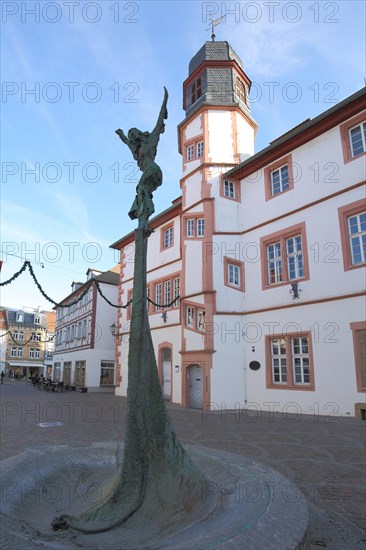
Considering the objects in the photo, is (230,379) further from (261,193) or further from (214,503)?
(214,503)

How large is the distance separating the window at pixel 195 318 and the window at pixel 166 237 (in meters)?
5.60

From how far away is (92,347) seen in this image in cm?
3086

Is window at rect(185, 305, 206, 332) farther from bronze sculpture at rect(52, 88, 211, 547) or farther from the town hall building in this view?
bronze sculpture at rect(52, 88, 211, 547)

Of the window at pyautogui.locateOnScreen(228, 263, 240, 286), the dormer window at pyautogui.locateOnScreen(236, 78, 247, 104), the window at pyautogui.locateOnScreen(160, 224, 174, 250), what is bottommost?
the window at pyautogui.locateOnScreen(228, 263, 240, 286)

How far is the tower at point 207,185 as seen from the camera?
52.6ft

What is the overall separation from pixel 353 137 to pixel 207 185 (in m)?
6.52

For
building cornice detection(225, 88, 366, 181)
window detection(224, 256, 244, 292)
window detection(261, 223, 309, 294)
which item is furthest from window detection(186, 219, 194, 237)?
window detection(261, 223, 309, 294)

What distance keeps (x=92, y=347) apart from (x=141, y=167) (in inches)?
1118

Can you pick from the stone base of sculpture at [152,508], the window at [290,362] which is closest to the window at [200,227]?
the window at [290,362]

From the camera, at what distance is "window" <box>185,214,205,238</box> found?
17.4 meters

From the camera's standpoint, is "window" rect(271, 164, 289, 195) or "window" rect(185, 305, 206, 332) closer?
"window" rect(271, 164, 289, 195)

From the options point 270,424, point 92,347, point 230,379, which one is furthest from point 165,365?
point 92,347

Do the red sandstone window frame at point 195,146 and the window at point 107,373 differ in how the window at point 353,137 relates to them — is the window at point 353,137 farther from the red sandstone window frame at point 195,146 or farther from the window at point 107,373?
the window at point 107,373

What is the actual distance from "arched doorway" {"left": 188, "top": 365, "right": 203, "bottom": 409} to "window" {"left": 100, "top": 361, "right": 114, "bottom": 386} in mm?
15931
